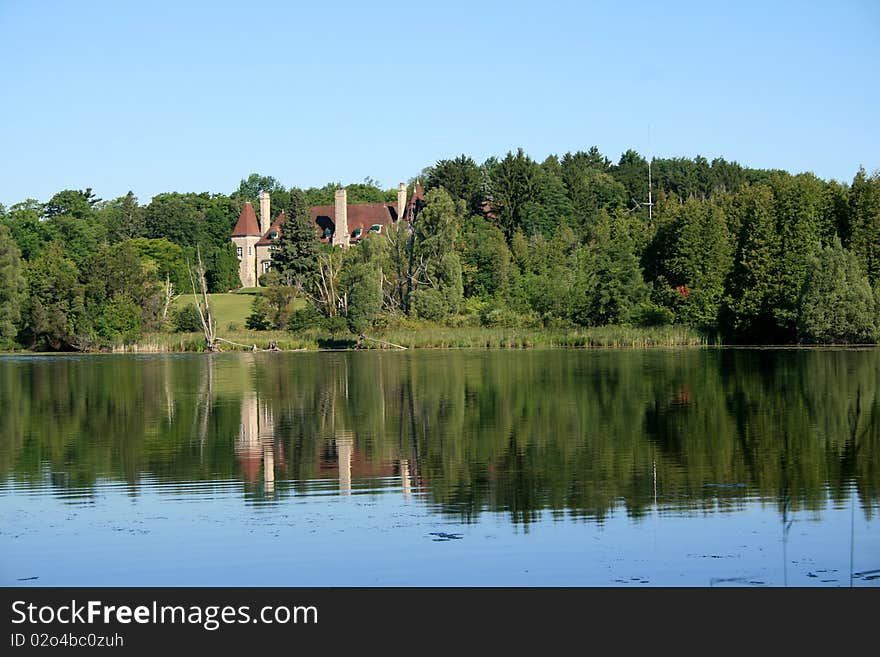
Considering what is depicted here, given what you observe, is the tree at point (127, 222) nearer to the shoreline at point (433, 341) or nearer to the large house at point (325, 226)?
the large house at point (325, 226)

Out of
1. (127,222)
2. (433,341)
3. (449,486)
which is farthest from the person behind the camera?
(127,222)

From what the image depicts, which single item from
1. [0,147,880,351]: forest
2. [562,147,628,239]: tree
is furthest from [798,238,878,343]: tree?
[562,147,628,239]: tree

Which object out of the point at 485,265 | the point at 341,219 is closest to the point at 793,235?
the point at 485,265

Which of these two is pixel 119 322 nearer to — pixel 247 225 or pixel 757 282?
pixel 757 282

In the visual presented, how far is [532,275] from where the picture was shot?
7650 cm

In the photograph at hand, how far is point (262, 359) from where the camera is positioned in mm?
55531

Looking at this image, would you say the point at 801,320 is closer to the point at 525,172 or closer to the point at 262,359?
the point at 262,359

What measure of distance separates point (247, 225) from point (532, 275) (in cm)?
4004

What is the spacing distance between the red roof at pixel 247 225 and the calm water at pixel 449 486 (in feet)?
242

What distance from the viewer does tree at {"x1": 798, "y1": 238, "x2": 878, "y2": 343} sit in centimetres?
5681

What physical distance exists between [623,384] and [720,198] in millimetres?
47096

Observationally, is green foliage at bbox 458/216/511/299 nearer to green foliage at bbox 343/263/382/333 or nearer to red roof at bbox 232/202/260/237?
green foliage at bbox 343/263/382/333

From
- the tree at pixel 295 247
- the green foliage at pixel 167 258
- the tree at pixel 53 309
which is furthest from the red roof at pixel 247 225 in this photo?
the tree at pixel 53 309

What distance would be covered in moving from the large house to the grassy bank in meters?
36.5
